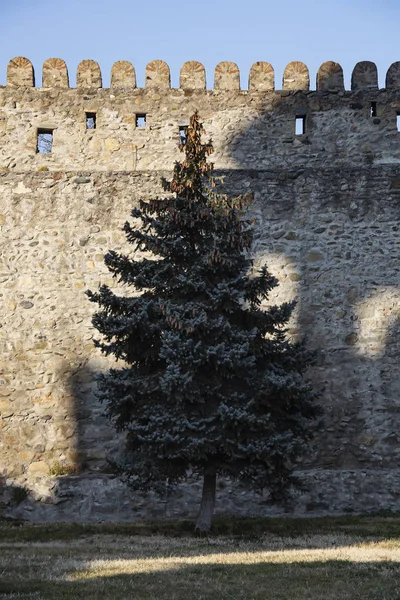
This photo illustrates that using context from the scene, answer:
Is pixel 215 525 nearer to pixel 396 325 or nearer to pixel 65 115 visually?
pixel 396 325

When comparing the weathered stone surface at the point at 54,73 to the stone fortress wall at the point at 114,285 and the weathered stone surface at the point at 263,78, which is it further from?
the weathered stone surface at the point at 263,78

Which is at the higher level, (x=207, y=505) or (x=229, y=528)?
(x=207, y=505)

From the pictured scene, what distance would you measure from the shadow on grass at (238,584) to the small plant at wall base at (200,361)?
7.51 ft

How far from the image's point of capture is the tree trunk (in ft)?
35.7

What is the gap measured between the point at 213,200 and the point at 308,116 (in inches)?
286

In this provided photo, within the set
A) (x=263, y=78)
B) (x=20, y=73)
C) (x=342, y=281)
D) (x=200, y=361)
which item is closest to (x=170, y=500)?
(x=200, y=361)

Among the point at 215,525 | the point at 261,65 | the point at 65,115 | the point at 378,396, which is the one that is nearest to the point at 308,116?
the point at 261,65

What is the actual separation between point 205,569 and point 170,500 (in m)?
4.82

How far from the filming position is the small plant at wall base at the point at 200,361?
1029cm

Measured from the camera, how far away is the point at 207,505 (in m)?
11.0

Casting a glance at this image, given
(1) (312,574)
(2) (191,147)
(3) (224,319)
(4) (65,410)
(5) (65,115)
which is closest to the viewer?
(1) (312,574)

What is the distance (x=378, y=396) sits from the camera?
45.2 feet

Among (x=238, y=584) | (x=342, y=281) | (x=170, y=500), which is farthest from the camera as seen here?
(x=342, y=281)

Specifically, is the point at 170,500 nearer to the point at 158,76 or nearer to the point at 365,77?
the point at 158,76
